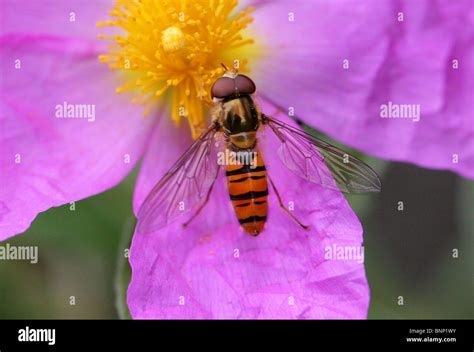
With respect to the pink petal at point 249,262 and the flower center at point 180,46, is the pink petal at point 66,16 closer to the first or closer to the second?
the flower center at point 180,46

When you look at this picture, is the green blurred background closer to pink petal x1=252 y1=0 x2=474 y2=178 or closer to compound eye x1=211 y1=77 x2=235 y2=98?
pink petal x1=252 y1=0 x2=474 y2=178

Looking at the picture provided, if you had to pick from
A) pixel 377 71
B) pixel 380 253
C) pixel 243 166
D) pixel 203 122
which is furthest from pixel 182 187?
pixel 380 253

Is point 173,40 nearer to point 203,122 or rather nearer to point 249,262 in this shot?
point 203,122

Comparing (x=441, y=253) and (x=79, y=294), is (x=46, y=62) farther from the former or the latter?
(x=441, y=253)

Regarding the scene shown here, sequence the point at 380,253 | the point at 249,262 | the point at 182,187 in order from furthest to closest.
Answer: the point at 380,253
the point at 249,262
the point at 182,187
